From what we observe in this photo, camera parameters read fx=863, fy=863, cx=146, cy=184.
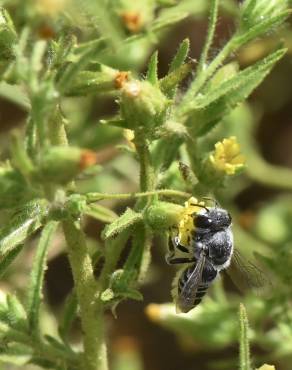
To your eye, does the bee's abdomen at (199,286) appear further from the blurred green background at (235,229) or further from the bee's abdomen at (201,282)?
the blurred green background at (235,229)

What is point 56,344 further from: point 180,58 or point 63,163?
point 180,58

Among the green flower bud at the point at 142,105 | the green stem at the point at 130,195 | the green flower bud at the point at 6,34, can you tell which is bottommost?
the green stem at the point at 130,195

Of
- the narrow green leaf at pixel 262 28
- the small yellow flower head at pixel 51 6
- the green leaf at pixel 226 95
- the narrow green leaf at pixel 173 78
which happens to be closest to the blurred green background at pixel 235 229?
the green leaf at pixel 226 95

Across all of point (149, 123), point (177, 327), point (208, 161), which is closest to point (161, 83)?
A: point (149, 123)

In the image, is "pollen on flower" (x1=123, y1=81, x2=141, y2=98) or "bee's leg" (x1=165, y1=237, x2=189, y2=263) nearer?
"pollen on flower" (x1=123, y1=81, x2=141, y2=98)

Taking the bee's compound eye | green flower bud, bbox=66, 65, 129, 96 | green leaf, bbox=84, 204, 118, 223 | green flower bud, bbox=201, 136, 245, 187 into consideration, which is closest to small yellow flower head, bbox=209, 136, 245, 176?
green flower bud, bbox=201, 136, 245, 187

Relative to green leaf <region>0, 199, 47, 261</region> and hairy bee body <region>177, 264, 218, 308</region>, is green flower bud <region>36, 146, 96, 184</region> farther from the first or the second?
hairy bee body <region>177, 264, 218, 308</region>
